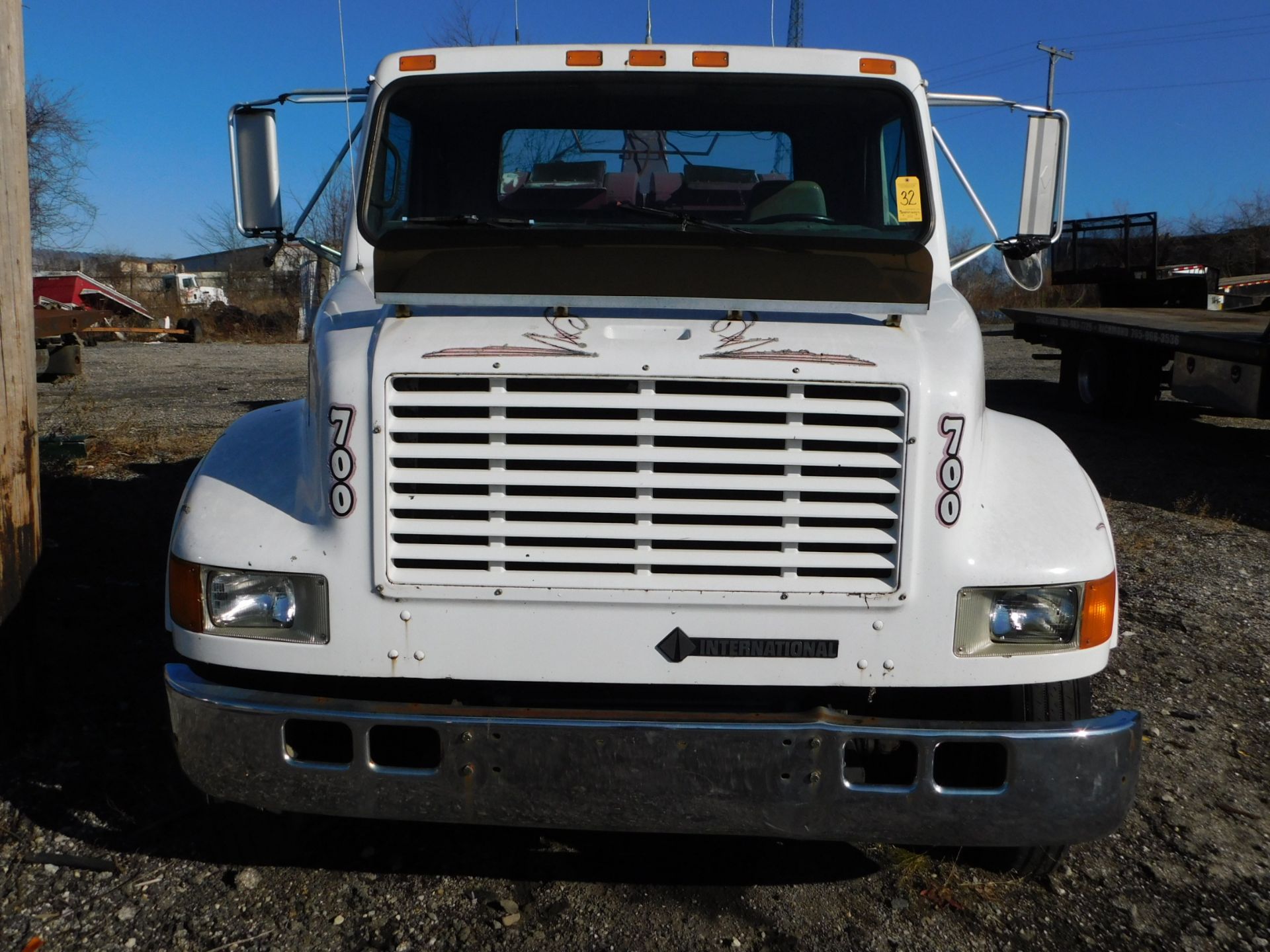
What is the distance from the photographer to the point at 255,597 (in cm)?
272

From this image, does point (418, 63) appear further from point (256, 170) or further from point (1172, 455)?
point (1172, 455)

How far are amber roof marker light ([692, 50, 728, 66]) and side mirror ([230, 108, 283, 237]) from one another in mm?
1551

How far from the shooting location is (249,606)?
107 inches

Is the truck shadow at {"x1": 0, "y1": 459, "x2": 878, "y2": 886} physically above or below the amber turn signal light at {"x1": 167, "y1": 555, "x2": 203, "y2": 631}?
below

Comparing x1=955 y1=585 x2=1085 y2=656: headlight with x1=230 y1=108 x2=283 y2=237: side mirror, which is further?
x1=230 y1=108 x2=283 y2=237: side mirror

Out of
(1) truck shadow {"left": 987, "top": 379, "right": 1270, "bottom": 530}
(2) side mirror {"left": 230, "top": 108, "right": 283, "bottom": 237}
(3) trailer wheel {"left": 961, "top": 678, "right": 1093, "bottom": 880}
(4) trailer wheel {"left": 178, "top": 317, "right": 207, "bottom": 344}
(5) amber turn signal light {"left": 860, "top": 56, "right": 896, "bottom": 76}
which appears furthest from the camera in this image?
(4) trailer wheel {"left": 178, "top": 317, "right": 207, "bottom": 344}

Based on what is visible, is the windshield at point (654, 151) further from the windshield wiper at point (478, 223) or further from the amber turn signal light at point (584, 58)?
the windshield wiper at point (478, 223)

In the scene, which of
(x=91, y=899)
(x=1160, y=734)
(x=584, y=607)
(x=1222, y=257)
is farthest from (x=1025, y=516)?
(x=1222, y=257)

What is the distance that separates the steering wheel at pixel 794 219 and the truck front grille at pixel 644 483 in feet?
3.63

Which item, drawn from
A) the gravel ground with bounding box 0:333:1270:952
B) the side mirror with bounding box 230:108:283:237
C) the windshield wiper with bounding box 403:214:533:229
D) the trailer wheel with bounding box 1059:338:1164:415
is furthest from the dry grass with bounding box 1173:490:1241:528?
the side mirror with bounding box 230:108:283:237

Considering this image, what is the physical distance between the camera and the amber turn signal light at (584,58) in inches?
145

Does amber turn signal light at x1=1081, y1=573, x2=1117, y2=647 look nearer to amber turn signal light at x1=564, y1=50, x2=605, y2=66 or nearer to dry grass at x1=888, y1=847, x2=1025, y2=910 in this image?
dry grass at x1=888, y1=847, x2=1025, y2=910

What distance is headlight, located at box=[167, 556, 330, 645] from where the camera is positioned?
2.70 meters

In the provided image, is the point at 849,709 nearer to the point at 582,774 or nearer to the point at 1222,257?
the point at 582,774
